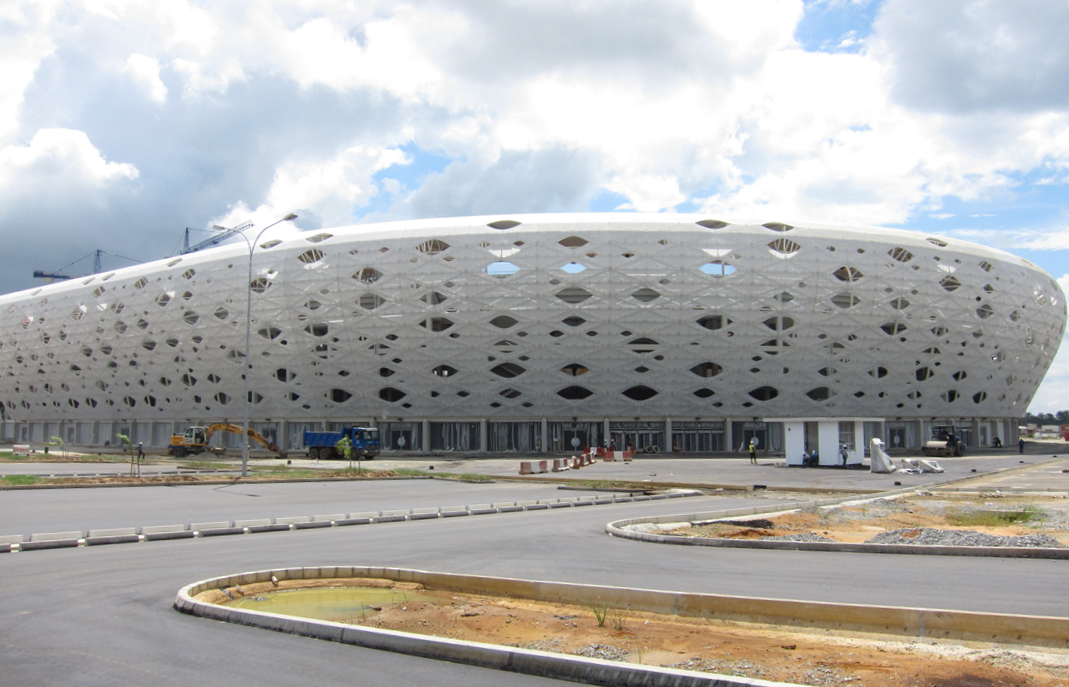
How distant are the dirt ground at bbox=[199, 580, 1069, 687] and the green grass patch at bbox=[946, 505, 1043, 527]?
10.2m

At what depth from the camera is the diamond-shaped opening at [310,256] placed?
55125mm

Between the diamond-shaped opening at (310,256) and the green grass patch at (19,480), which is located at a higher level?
the diamond-shaped opening at (310,256)

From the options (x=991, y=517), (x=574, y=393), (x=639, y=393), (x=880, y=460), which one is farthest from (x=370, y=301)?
(x=991, y=517)

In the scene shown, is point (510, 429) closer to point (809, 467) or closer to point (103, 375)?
point (809, 467)

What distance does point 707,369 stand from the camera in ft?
179

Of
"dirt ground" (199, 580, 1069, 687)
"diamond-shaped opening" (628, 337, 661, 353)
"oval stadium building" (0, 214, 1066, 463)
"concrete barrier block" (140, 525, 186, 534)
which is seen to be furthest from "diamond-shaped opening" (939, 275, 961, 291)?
"dirt ground" (199, 580, 1069, 687)

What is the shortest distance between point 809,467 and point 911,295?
2506 centimetres

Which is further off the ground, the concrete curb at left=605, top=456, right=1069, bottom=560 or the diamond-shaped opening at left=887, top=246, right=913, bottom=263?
the diamond-shaped opening at left=887, top=246, right=913, bottom=263

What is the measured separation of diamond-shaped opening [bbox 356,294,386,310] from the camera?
176ft

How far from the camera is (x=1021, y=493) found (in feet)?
76.3

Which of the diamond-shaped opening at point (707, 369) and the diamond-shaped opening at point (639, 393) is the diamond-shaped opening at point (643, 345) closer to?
the diamond-shaped opening at point (639, 393)

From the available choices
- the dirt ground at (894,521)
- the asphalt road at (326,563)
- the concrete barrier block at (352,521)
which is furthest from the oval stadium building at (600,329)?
the concrete barrier block at (352,521)

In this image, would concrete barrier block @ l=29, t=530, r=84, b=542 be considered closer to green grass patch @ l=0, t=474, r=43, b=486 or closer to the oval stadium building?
green grass patch @ l=0, t=474, r=43, b=486

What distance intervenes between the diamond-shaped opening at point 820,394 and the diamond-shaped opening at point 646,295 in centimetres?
1387
